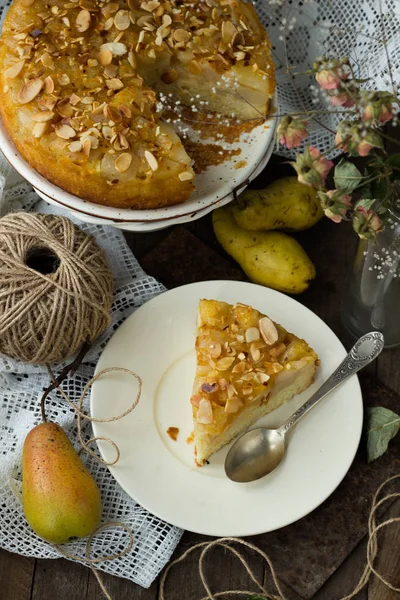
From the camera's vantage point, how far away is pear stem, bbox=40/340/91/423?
5.71ft

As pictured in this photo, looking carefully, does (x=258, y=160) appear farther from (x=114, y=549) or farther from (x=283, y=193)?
(x=114, y=549)

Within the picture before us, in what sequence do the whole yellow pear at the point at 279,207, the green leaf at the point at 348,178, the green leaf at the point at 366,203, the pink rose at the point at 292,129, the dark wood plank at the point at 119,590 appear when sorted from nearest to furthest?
the pink rose at the point at 292,129 → the green leaf at the point at 348,178 → the green leaf at the point at 366,203 → the dark wood plank at the point at 119,590 → the whole yellow pear at the point at 279,207

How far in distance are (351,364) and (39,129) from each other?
85 cm

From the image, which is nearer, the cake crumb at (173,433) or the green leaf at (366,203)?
the green leaf at (366,203)

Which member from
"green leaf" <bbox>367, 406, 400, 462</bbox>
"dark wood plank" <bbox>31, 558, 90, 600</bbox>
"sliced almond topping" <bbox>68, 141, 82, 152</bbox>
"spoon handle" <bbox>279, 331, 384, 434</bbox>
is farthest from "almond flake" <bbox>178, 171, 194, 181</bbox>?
"dark wood plank" <bbox>31, 558, 90, 600</bbox>

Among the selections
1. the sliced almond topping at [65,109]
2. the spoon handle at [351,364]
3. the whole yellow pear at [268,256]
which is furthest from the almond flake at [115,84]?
the spoon handle at [351,364]

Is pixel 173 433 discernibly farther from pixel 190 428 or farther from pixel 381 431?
pixel 381 431

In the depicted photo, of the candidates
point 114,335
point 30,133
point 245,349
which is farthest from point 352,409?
point 30,133

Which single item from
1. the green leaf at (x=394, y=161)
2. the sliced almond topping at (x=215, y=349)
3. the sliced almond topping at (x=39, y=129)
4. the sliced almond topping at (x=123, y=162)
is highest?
the green leaf at (x=394, y=161)

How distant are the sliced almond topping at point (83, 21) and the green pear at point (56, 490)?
87 cm

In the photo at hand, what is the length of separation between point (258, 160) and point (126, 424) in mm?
653

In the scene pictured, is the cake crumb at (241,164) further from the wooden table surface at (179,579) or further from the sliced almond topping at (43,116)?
the wooden table surface at (179,579)

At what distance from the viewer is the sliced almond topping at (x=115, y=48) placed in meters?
1.71

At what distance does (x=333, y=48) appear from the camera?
2.02 meters
